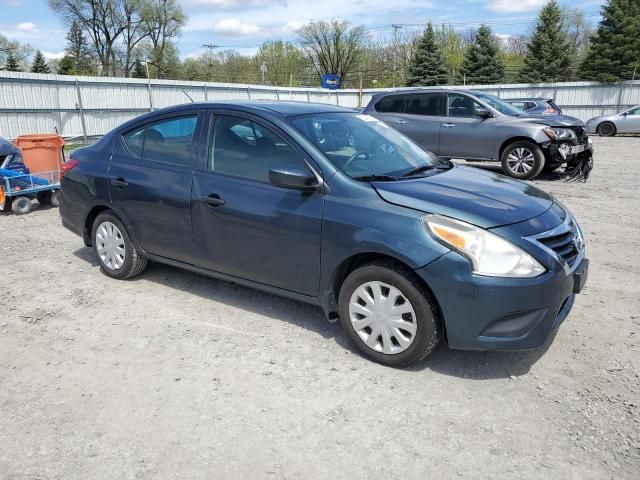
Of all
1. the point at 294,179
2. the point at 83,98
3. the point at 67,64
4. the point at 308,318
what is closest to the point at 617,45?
the point at 83,98

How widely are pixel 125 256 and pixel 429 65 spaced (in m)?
43.0

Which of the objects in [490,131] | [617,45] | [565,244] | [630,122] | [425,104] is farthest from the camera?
[617,45]

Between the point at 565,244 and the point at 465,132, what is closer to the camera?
the point at 565,244

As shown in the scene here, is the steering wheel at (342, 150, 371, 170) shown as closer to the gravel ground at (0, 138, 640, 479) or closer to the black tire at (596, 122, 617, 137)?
the gravel ground at (0, 138, 640, 479)

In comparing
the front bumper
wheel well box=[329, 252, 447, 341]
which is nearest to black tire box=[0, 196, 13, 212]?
wheel well box=[329, 252, 447, 341]

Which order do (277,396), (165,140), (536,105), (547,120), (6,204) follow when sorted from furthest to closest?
(536,105) < (547,120) < (6,204) < (165,140) < (277,396)

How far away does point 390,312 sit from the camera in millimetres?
3365

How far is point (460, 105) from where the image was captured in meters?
11.3

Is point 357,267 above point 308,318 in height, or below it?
above

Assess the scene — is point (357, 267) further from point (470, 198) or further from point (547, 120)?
point (547, 120)

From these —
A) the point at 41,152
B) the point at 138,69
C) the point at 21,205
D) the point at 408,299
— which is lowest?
the point at 21,205

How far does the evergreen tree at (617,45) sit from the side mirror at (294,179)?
36603mm

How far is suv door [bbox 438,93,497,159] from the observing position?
35.4 feet

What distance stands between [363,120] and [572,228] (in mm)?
1855
